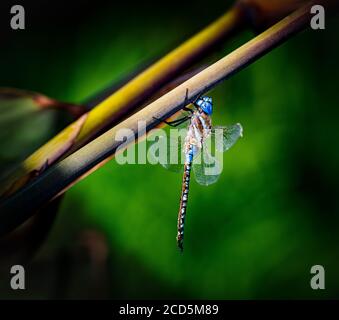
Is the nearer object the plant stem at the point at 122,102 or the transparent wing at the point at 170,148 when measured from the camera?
the plant stem at the point at 122,102

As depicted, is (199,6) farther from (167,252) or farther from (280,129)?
(167,252)

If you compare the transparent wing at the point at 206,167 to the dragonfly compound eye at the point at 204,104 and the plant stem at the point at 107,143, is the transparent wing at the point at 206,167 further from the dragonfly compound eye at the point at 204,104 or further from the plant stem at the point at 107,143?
the plant stem at the point at 107,143

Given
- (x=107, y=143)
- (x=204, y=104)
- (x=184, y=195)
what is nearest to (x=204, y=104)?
(x=204, y=104)

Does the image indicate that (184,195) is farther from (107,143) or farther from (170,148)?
(107,143)

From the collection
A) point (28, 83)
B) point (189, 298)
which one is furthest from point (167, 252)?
point (28, 83)

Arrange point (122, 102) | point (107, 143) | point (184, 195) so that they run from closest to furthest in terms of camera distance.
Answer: point (107, 143) < point (122, 102) < point (184, 195)

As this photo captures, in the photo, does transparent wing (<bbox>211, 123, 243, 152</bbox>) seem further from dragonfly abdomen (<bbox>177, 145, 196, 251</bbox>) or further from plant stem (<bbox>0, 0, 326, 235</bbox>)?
plant stem (<bbox>0, 0, 326, 235</bbox>)

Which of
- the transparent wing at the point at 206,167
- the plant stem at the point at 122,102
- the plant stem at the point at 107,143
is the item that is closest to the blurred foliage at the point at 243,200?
the transparent wing at the point at 206,167
